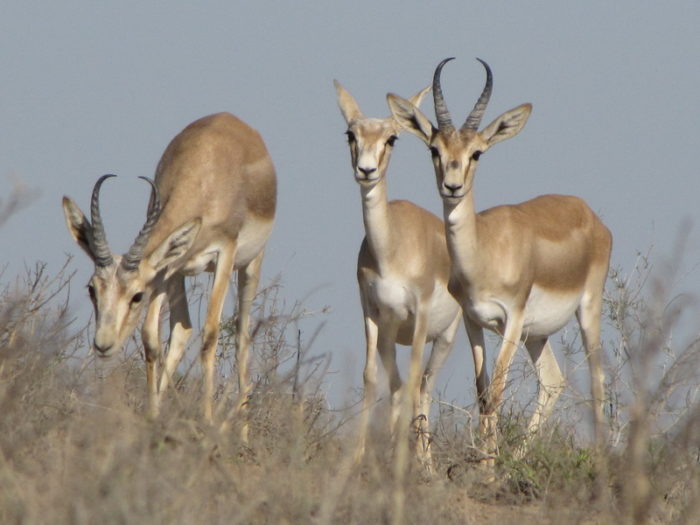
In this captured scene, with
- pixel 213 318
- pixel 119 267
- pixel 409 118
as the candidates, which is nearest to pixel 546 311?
pixel 409 118

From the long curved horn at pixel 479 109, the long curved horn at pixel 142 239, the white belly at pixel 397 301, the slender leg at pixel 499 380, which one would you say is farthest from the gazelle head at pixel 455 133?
the long curved horn at pixel 142 239

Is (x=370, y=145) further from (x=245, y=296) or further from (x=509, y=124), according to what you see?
(x=245, y=296)

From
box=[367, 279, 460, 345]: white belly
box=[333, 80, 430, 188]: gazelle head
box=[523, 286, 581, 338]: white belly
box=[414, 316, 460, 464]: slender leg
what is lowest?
box=[414, 316, 460, 464]: slender leg

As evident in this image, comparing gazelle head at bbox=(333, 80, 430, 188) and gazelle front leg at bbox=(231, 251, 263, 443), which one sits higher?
gazelle head at bbox=(333, 80, 430, 188)

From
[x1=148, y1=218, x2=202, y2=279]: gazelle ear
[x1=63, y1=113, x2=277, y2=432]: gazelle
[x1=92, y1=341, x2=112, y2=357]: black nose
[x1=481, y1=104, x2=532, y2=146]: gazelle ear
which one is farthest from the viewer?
[x1=481, y1=104, x2=532, y2=146]: gazelle ear

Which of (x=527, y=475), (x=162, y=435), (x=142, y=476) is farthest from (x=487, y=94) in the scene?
(x=142, y=476)

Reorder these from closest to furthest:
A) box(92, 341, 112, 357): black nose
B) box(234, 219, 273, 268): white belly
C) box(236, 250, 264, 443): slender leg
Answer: box(92, 341, 112, 357): black nose → box(234, 219, 273, 268): white belly → box(236, 250, 264, 443): slender leg

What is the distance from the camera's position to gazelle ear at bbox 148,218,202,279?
9578 millimetres

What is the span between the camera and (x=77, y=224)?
31.9ft

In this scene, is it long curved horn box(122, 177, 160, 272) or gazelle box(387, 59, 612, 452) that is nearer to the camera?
long curved horn box(122, 177, 160, 272)

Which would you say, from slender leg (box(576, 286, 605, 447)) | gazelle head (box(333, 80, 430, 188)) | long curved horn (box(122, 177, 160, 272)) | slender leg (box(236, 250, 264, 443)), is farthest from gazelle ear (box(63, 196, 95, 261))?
slender leg (box(576, 286, 605, 447))

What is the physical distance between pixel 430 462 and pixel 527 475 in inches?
25.7

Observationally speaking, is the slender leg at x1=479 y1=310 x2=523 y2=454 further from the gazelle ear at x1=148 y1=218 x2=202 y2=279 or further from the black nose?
the black nose

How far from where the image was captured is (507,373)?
32.0 feet
